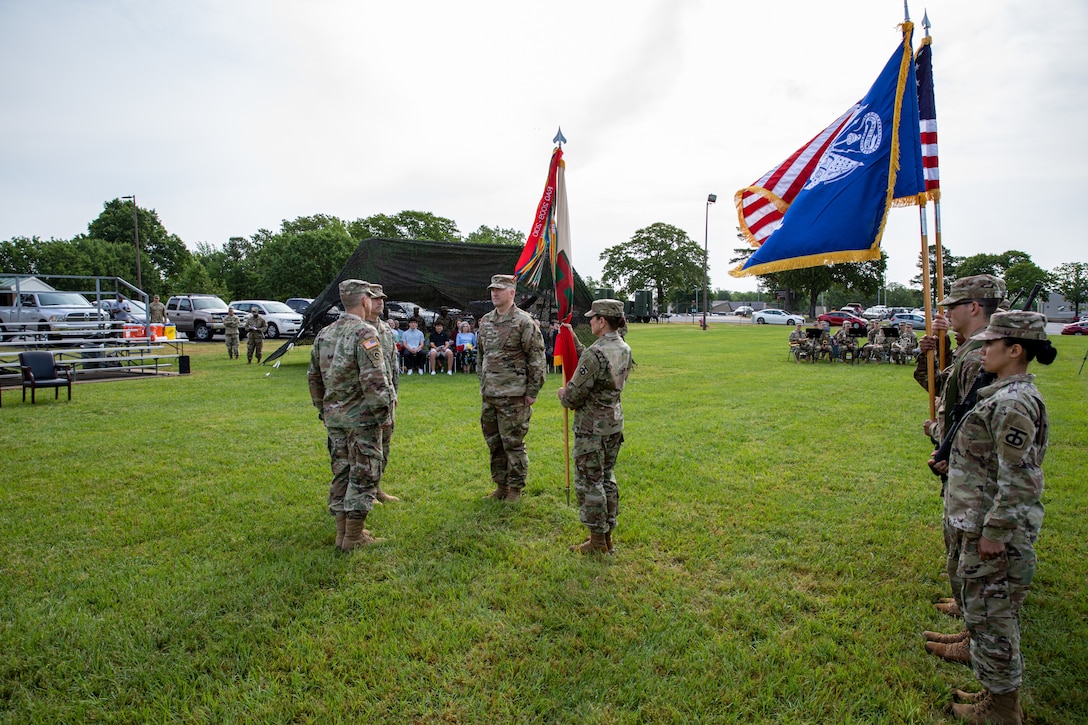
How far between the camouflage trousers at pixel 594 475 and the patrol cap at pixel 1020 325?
2316mm

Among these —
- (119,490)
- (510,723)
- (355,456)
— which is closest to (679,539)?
(510,723)

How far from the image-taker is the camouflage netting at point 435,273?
1537 cm

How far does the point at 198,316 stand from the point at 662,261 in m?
60.8

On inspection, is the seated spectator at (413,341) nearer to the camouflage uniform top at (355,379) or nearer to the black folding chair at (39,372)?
the black folding chair at (39,372)

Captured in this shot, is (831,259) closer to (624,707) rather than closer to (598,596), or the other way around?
(598,596)

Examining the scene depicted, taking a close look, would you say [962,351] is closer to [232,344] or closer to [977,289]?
[977,289]

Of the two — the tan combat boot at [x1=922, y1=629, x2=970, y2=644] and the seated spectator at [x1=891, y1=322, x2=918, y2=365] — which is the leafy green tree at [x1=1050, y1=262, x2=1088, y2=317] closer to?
the seated spectator at [x1=891, y1=322, x2=918, y2=365]

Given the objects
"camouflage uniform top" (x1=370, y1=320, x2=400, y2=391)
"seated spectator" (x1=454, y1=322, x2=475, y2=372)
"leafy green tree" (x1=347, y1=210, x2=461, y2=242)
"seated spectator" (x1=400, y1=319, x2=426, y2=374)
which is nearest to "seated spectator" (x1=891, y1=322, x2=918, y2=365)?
"seated spectator" (x1=454, y1=322, x2=475, y2=372)

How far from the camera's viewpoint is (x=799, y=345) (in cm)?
1736

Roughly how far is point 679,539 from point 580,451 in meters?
1.10

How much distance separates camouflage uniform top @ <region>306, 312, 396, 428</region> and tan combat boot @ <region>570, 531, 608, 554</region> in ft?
5.73

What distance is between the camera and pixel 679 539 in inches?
177

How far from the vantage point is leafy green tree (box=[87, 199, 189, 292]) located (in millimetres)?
57156

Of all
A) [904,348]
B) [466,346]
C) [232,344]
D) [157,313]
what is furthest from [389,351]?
[157,313]
